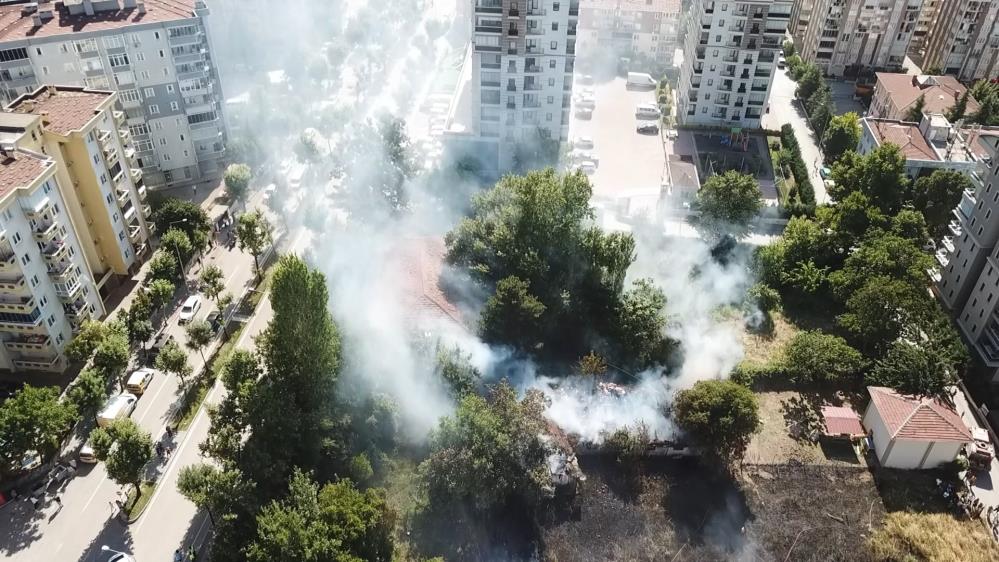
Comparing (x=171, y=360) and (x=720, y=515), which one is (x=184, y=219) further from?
(x=720, y=515)

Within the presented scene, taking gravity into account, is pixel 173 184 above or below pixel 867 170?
below

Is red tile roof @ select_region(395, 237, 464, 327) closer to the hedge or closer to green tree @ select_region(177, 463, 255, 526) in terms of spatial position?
green tree @ select_region(177, 463, 255, 526)

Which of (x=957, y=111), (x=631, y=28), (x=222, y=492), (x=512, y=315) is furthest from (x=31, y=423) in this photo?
(x=957, y=111)

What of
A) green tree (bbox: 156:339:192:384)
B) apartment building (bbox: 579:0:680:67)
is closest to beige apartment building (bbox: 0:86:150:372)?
green tree (bbox: 156:339:192:384)

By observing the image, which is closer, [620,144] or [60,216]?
[60,216]

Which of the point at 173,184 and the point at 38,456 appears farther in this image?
the point at 173,184

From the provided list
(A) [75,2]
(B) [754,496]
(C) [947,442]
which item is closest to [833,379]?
(C) [947,442]

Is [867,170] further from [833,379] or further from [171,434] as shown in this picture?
[171,434]
